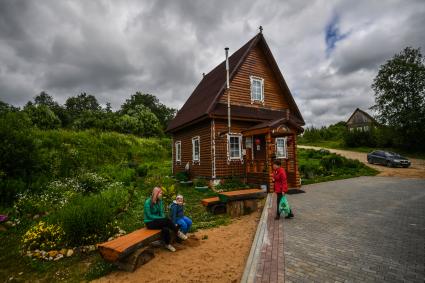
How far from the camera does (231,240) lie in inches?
239

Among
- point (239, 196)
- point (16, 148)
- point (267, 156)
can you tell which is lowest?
point (239, 196)

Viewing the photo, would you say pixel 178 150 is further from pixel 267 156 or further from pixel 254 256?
pixel 254 256

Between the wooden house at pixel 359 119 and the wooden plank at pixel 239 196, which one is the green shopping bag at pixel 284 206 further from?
the wooden house at pixel 359 119

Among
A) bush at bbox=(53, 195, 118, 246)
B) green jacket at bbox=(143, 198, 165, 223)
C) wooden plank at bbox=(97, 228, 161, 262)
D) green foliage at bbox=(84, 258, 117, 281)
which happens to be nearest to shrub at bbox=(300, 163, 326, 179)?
green jacket at bbox=(143, 198, 165, 223)

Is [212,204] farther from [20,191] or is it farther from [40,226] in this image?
[20,191]

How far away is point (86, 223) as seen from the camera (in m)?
6.14

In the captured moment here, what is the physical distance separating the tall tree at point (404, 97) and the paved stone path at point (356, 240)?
26439mm

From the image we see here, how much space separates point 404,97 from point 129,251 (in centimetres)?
4007

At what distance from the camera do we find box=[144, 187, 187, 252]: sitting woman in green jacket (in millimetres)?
5723

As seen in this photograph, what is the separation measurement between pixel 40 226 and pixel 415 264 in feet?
26.8

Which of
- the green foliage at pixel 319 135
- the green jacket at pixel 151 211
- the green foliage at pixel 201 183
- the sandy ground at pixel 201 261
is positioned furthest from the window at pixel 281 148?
the green foliage at pixel 319 135

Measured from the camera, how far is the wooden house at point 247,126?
1296 cm

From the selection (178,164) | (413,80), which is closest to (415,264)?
(178,164)

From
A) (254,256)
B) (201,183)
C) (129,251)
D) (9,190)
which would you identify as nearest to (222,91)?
(201,183)
